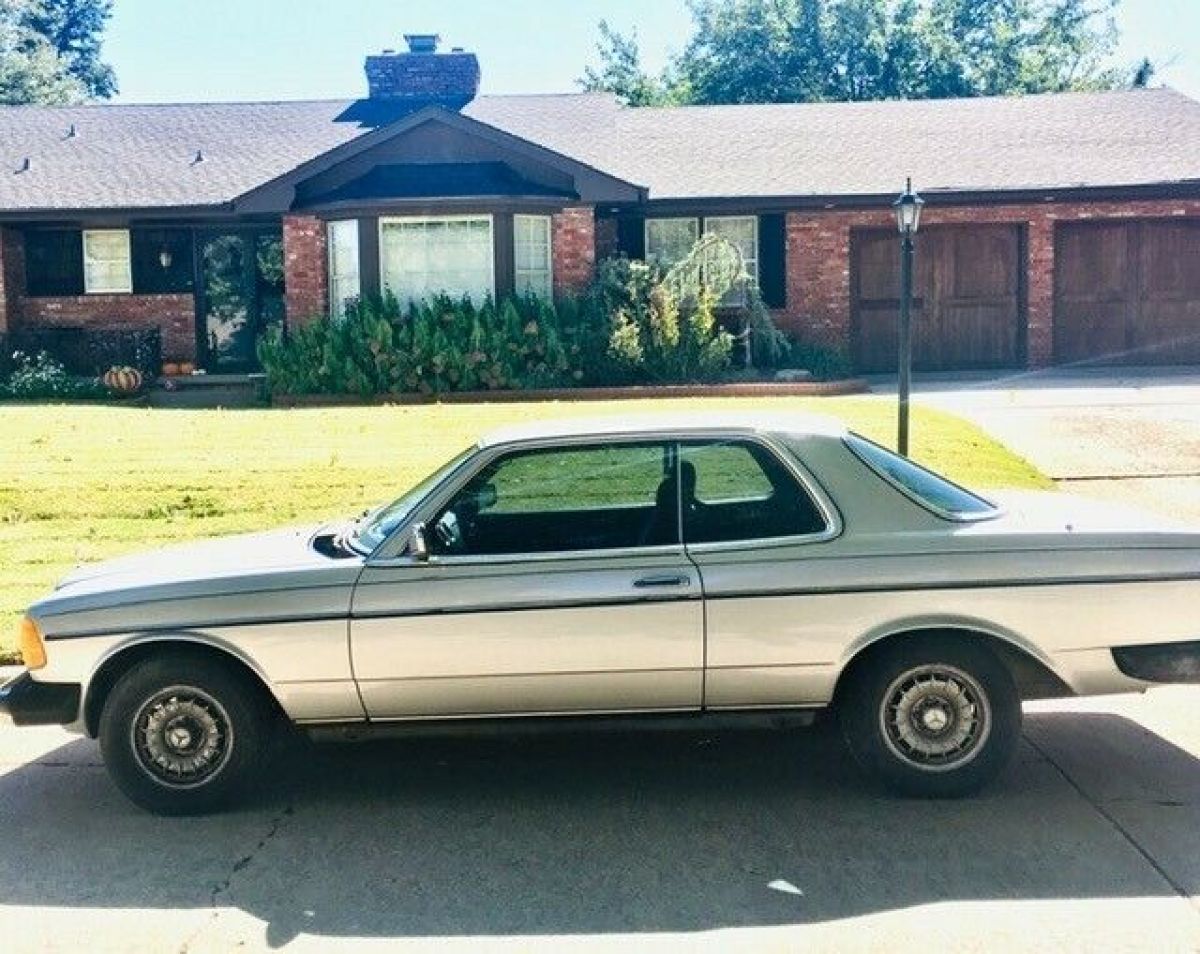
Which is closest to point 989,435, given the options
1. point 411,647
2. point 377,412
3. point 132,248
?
point 377,412

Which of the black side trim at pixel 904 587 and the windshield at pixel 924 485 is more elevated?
the windshield at pixel 924 485

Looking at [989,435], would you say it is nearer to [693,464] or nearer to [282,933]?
[693,464]

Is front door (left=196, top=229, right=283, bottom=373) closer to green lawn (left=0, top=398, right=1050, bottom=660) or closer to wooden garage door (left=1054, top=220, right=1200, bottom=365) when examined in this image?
green lawn (left=0, top=398, right=1050, bottom=660)

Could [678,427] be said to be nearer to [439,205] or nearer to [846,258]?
[439,205]

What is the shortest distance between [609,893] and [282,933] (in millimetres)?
990

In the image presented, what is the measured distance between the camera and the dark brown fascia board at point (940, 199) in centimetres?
2114

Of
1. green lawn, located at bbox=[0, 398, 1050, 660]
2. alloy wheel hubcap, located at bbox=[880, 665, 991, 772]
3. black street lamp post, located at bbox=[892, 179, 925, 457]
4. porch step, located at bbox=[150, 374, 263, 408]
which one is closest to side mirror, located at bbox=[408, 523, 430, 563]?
alloy wheel hubcap, located at bbox=[880, 665, 991, 772]

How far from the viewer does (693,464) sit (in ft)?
18.2

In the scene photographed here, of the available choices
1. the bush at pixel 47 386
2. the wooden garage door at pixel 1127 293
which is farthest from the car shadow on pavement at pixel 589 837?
the wooden garage door at pixel 1127 293

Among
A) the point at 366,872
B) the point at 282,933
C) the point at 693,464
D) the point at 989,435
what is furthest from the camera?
the point at 989,435

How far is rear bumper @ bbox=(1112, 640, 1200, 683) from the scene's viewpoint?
5238 millimetres

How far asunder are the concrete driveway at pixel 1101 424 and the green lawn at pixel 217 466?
19.2 inches

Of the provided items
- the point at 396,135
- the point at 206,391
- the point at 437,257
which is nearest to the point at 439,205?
the point at 437,257

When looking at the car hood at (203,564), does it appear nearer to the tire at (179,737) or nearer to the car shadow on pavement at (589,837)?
the tire at (179,737)
